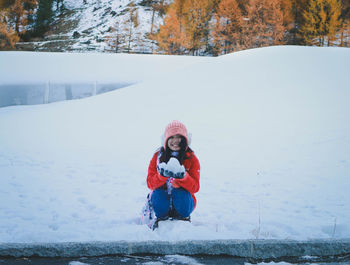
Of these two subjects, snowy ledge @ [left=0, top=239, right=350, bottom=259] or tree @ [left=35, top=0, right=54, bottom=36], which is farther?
tree @ [left=35, top=0, right=54, bottom=36]

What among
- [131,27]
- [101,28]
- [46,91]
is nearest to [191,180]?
[46,91]

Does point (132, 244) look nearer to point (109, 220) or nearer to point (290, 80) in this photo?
point (109, 220)

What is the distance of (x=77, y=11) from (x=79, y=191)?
3626cm

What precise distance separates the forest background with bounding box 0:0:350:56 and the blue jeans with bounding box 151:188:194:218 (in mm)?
20841

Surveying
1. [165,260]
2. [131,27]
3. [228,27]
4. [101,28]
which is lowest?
[165,260]

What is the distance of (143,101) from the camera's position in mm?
10500

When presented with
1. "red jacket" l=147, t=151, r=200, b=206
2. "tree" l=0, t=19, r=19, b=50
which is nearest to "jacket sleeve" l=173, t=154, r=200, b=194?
"red jacket" l=147, t=151, r=200, b=206

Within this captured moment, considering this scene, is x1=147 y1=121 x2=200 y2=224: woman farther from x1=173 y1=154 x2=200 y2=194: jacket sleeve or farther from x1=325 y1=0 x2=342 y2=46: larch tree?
x1=325 y1=0 x2=342 y2=46: larch tree

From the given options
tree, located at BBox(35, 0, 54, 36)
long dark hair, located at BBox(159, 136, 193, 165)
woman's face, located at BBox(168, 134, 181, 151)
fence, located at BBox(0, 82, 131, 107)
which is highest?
tree, located at BBox(35, 0, 54, 36)

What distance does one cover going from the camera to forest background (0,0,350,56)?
821 inches

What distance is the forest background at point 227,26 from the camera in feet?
68.4

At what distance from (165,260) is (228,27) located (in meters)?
23.0

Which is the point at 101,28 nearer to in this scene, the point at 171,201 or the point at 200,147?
the point at 200,147

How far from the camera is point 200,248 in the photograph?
2174 millimetres
